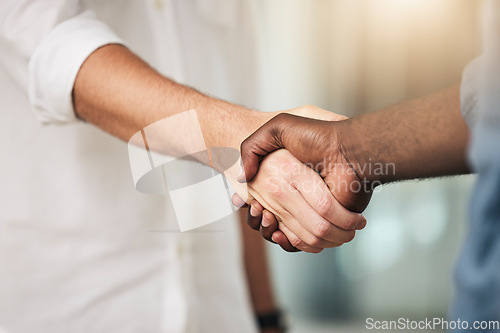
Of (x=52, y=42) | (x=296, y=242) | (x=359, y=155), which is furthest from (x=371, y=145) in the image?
(x=52, y=42)

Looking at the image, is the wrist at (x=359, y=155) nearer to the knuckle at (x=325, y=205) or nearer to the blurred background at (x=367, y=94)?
the knuckle at (x=325, y=205)

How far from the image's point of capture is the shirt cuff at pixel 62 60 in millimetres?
501

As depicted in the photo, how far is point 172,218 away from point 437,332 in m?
0.37

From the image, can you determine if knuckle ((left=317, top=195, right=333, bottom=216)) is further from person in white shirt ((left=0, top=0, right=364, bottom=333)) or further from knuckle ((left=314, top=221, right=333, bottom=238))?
person in white shirt ((left=0, top=0, right=364, bottom=333))

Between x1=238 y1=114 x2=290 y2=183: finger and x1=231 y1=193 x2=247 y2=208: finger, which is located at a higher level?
x1=238 y1=114 x2=290 y2=183: finger

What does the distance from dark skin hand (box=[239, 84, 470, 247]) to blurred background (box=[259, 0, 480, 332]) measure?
1.28m

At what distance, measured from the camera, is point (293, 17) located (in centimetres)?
178

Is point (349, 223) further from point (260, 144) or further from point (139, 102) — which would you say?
point (139, 102)

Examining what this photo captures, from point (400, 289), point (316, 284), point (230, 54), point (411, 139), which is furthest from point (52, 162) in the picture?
point (400, 289)

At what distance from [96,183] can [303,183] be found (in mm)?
332

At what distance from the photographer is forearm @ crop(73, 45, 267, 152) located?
1.57 ft

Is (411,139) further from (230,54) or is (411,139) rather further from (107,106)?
(230,54)

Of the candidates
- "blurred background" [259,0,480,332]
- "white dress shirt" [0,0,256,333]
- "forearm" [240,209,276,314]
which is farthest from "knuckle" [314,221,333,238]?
"blurred background" [259,0,480,332]

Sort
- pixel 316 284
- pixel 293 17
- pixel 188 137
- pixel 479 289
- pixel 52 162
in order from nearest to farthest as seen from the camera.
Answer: pixel 479 289 < pixel 188 137 < pixel 52 162 < pixel 293 17 < pixel 316 284
